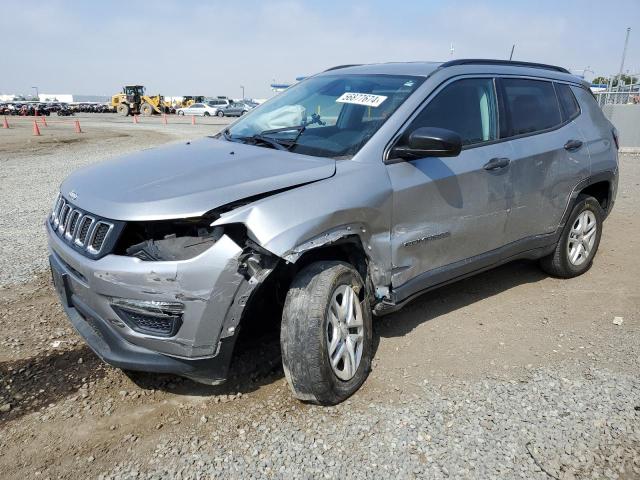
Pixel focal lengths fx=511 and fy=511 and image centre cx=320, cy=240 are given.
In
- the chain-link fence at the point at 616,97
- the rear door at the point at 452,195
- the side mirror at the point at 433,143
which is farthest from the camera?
the chain-link fence at the point at 616,97

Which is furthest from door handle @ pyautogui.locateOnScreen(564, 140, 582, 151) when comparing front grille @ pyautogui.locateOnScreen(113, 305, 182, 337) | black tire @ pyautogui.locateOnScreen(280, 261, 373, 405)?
front grille @ pyautogui.locateOnScreen(113, 305, 182, 337)

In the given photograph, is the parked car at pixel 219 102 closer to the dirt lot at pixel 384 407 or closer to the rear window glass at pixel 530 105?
the dirt lot at pixel 384 407

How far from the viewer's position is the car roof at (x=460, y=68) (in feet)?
11.9

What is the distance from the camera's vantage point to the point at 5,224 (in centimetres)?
663

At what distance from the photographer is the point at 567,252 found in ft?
15.4

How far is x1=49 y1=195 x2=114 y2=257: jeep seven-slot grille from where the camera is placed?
2.57 metres

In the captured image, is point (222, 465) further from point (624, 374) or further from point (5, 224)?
point (5, 224)

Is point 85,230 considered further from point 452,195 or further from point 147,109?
point 147,109

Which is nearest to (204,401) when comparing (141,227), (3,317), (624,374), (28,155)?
(141,227)

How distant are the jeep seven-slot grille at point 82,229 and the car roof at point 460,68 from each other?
2256 millimetres

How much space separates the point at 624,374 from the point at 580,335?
22.0 inches

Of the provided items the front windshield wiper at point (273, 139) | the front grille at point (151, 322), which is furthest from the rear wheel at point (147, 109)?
the front grille at point (151, 322)

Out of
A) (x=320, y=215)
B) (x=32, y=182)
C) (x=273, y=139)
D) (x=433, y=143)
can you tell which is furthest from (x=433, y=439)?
(x=32, y=182)

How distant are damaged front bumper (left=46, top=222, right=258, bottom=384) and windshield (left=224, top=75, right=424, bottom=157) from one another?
109cm
